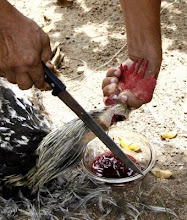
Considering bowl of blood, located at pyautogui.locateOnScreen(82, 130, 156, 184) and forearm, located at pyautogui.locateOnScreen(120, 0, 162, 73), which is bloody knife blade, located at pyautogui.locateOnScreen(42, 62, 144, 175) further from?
forearm, located at pyautogui.locateOnScreen(120, 0, 162, 73)

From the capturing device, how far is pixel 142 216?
10.0 feet

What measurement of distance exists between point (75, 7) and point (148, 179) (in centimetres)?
318

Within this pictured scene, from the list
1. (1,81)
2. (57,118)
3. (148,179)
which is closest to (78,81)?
(57,118)

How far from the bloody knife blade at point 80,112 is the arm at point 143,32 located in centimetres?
43

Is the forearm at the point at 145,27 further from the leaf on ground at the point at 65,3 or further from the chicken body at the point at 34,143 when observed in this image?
the leaf on ground at the point at 65,3

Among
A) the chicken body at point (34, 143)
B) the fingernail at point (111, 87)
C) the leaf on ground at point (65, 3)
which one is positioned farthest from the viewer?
the leaf on ground at point (65, 3)

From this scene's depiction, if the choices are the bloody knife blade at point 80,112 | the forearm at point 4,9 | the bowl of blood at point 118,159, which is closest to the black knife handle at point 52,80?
the bloody knife blade at point 80,112

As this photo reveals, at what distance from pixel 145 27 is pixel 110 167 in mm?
1085

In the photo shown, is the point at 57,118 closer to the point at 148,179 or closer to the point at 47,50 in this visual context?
the point at 148,179

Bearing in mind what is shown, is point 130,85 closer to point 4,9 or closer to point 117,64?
point 4,9

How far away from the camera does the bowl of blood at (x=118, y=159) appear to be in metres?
3.18

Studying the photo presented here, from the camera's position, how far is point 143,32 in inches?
128

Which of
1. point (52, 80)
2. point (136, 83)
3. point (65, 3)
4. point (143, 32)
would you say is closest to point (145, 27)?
point (143, 32)

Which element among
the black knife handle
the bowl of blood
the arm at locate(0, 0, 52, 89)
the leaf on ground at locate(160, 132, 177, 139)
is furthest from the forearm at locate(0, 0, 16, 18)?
the leaf on ground at locate(160, 132, 177, 139)
